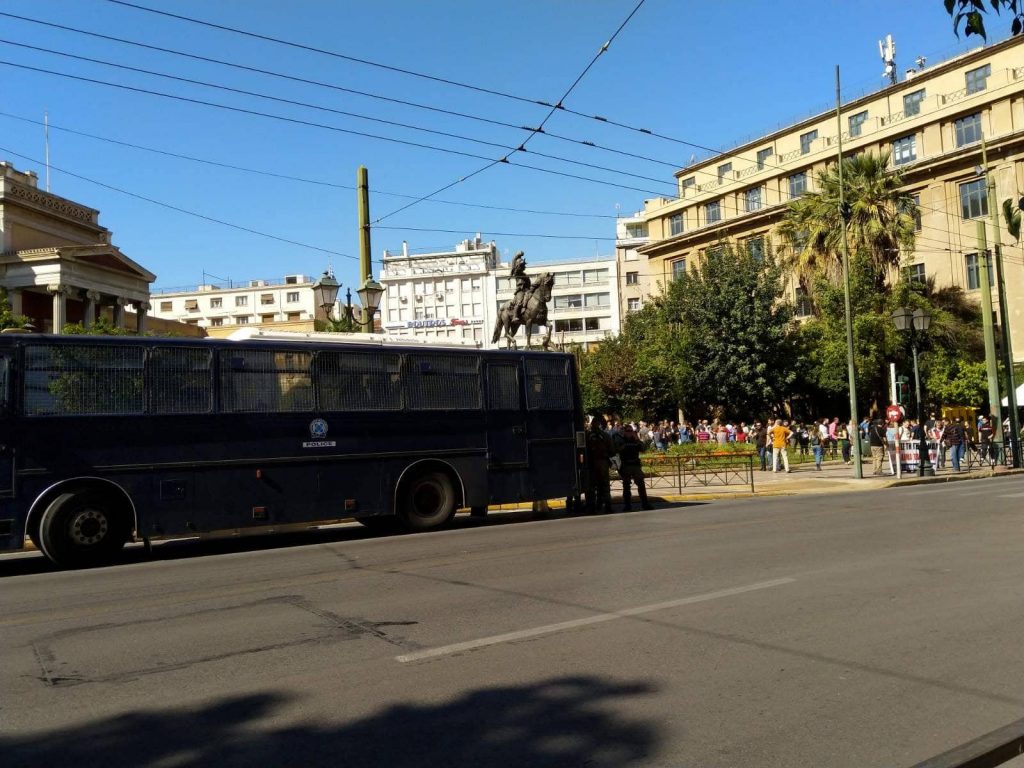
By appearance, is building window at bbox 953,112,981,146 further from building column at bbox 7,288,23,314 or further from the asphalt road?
building column at bbox 7,288,23,314

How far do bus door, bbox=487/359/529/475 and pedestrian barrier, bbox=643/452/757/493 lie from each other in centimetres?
844

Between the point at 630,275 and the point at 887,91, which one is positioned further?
the point at 630,275

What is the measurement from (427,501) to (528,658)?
8.79m

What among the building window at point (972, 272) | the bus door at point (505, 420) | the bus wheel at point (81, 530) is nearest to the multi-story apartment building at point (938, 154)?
the building window at point (972, 272)

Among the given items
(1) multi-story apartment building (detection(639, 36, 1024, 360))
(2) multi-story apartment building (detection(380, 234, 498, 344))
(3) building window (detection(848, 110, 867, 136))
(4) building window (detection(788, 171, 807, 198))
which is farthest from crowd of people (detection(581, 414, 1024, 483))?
(2) multi-story apartment building (detection(380, 234, 498, 344))

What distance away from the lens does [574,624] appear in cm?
669

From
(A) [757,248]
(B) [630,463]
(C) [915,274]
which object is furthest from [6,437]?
(A) [757,248]

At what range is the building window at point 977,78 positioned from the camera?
44875mm

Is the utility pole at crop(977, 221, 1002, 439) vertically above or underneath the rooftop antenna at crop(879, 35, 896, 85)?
underneath

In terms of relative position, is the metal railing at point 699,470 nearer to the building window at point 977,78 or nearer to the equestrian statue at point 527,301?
the equestrian statue at point 527,301

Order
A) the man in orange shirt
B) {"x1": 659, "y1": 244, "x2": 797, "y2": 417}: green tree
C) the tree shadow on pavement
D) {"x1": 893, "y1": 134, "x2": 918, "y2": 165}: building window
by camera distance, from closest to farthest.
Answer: the tree shadow on pavement → the man in orange shirt → {"x1": 659, "y1": 244, "x2": 797, "y2": 417}: green tree → {"x1": 893, "y1": 134, "x2": 918, "y2": 165}: building window

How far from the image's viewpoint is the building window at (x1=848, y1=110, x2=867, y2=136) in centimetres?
5138

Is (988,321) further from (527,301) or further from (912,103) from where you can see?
(912,103)

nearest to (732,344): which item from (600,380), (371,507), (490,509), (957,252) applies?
(600,380)
